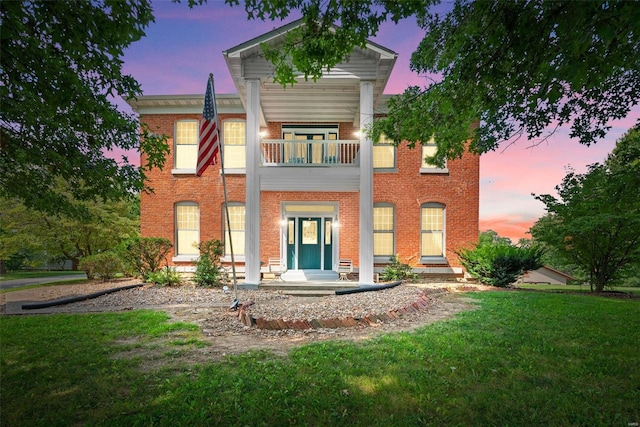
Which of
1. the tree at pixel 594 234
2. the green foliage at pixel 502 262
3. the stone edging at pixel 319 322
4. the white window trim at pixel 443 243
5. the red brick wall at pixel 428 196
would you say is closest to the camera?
the stone edging at pixel 319 322

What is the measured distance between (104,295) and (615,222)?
1634cm

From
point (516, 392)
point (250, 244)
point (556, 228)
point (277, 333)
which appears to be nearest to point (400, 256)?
point (556, 228)

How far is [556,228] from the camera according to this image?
10883mm

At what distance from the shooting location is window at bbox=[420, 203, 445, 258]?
45.0ft

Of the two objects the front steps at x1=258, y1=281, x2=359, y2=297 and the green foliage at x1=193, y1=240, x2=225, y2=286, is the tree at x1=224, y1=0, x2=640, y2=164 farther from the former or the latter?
the green foliage at x1=193, y1=240, x2=225, y2=286

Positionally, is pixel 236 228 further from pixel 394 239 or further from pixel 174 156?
pixel 394 239

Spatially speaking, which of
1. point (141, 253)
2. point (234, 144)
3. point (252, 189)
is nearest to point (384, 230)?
point (252, 189)

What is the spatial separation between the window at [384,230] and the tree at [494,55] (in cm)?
692

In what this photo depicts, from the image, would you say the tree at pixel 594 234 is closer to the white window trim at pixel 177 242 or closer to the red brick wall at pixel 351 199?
the red brick wall at pixel 351 199

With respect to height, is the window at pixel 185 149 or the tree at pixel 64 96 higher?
the window at pixel 185 149

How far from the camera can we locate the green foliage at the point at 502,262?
Result: 11.3m

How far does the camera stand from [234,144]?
1384cm

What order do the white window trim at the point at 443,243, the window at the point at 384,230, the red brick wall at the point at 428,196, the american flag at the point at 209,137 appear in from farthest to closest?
the window at the point at 384,230
the red brick wall at the point at 428,196
the white window trim at the point at 443,243
the american flag at the point at 209,137

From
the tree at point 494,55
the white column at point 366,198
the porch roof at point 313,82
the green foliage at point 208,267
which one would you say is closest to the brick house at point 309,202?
the porch roof at point 313,82
